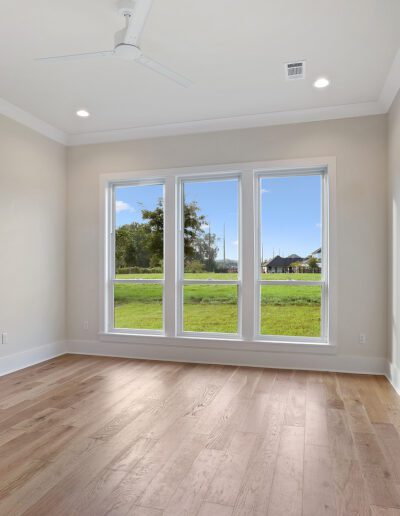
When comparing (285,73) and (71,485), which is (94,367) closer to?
(71,485)

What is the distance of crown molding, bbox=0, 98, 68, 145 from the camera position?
4.32 meters

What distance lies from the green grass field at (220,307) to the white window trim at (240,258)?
0.13m

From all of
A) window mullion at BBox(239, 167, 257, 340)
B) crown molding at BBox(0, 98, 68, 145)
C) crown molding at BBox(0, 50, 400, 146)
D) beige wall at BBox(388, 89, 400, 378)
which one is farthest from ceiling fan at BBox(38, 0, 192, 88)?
beige wall at BBox(388, 89, 400, 378)

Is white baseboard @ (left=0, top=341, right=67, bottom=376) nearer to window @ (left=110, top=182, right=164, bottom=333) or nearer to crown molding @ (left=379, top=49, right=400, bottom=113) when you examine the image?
window @ (left=110, top=182, right=164, bottom=333)

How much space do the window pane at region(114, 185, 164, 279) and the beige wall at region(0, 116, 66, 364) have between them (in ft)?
2.54

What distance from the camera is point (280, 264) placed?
15.7 feet

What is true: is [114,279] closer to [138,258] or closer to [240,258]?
[138,258]

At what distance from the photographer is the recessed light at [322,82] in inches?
147

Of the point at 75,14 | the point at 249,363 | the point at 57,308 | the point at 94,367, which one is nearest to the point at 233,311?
the point at 249,363

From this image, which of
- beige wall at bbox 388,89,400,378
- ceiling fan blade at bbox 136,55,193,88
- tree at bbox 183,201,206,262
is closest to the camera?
ceiling fan blade at bbox 136,55,193,88

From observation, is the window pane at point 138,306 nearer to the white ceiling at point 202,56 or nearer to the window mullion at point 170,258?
the window mullion at point 170,258

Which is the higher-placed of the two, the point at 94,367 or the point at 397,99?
the point at 397,99

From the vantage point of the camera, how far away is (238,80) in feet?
12.4

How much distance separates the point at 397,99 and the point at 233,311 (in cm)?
287
